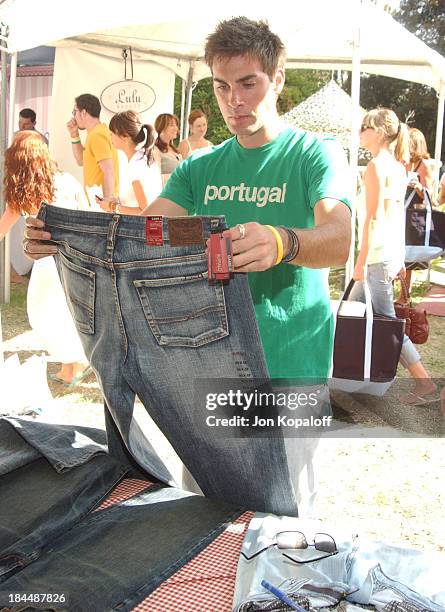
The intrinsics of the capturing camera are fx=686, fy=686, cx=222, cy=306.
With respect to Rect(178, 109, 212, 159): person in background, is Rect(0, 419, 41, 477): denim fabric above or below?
below

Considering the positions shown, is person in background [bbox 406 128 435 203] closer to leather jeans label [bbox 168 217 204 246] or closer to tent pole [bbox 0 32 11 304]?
tent pole [bbox 0 32 11 304]

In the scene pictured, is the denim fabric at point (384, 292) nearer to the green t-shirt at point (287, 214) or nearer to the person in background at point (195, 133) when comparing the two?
the green t-shirt at point (287, 214)

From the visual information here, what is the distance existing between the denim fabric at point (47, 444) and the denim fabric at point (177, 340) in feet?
0.44

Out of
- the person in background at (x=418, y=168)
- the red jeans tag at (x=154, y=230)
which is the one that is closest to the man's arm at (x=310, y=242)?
the red jeans tag at (x=154, y=230)

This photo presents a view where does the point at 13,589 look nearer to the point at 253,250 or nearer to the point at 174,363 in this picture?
the point at 174,363

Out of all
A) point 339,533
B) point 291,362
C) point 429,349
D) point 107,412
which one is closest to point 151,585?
point 339,533

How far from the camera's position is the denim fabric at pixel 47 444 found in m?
1.47

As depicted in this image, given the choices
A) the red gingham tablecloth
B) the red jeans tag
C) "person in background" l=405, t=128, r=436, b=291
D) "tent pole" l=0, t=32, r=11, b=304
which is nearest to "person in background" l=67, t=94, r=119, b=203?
"tent pole" l=0, t=32, r=11, b=304

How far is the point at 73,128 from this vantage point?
7027 mm

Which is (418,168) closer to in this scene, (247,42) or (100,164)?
(100,164)

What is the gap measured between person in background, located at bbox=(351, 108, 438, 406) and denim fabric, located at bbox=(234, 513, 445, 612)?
3.01m

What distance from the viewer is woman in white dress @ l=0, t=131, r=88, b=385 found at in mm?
4223

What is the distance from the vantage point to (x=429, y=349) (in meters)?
5.81

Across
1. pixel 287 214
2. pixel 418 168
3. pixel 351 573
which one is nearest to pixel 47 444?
pixel 351 573
